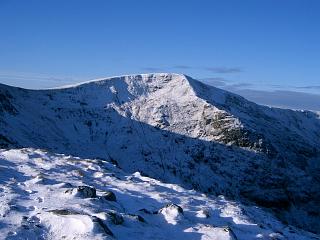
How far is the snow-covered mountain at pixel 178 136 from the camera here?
78.3 meters

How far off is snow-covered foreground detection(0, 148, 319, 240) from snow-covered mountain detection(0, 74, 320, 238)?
146ft

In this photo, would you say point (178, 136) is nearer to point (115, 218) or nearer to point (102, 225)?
point (115, 218)

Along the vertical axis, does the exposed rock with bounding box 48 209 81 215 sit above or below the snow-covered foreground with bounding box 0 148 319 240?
above

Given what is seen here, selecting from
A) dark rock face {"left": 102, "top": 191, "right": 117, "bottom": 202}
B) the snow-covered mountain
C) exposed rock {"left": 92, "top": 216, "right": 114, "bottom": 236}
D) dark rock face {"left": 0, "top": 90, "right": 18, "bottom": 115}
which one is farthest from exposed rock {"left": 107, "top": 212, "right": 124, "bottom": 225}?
dark rock face {"left": 0, "top": 90, "right": 18, "bottom": 115}

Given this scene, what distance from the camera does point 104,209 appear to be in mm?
17609

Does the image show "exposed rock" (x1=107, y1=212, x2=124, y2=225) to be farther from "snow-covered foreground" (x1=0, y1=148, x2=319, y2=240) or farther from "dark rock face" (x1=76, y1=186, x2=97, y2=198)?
"dark rock face" (x1=76, y1=186, x2=97, y2=198)

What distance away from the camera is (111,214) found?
639 inches

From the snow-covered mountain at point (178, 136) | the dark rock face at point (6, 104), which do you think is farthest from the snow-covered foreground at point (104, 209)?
the dark rock face at point (6, 104)

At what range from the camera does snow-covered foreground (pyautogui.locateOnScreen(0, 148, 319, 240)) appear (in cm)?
1488

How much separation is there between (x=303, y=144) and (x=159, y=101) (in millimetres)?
31612

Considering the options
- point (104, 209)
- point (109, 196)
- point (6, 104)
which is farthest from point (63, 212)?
point (6, 104)

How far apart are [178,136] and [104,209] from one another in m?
71.6

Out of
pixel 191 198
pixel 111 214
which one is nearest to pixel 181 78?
pixel 191 198

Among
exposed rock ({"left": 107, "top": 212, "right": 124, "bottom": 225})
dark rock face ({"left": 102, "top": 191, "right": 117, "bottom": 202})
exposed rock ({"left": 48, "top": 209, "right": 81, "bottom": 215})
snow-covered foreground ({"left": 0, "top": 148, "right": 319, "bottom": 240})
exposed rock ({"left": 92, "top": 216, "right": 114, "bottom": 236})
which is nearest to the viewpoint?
exposed rock ({"left": 92, "top": 216, "right": 114, "bottom": 236})
